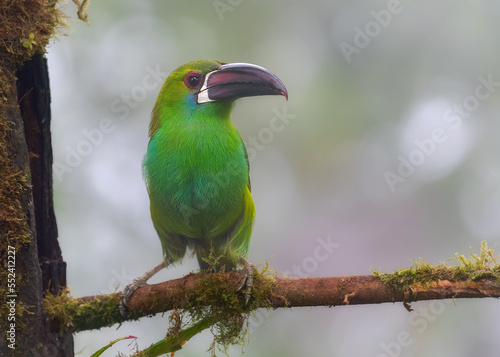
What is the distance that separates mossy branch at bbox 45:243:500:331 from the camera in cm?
255

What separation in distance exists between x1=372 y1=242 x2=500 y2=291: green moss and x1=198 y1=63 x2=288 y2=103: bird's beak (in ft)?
4.47

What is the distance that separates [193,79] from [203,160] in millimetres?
618

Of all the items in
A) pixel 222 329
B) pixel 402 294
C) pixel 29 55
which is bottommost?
pixel 402 294

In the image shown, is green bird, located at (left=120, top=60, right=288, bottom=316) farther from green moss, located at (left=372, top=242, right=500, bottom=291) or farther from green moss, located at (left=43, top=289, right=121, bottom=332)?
green moss, located at (left=372, top=242, right=500, bottom=291)

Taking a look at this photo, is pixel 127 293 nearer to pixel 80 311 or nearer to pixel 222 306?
pixel 80 311

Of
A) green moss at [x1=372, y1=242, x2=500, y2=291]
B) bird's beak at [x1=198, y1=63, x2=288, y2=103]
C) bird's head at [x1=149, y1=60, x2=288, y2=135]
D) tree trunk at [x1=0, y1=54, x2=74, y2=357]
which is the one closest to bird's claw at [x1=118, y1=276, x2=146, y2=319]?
tree trunk at [x1=0, y1=54, x2=74, y2=357]

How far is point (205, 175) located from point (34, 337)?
52.5 inches

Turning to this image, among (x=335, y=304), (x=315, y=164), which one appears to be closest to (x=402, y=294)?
(x=335, y=304)

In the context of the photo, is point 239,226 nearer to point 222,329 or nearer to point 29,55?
point 222,329

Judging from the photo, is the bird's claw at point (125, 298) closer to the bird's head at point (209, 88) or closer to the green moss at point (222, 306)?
the green moss at point (222, 306)

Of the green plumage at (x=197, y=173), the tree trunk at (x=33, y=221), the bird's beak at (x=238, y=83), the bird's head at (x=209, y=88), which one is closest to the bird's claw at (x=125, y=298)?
the tree trunk at (x=33, y=221)

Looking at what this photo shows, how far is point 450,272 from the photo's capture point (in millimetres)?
2586

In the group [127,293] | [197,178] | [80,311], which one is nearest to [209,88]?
[197,178]

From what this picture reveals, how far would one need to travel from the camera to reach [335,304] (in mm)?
2654
